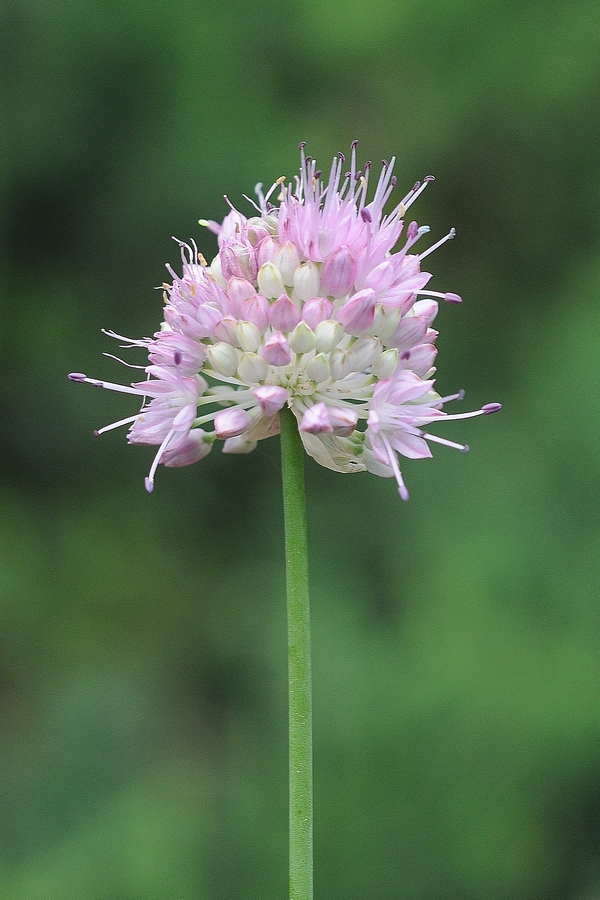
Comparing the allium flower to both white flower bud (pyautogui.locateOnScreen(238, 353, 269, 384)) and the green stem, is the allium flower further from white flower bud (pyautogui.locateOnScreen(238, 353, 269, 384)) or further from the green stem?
the green stem

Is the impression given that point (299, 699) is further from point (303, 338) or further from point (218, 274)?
point (218, 274)

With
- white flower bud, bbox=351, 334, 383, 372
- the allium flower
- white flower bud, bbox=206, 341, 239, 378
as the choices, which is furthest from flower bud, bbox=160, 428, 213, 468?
white flower bud, bbox=351, 334, 383, 372

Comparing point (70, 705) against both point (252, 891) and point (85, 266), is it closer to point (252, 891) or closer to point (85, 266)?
point (252, 891)

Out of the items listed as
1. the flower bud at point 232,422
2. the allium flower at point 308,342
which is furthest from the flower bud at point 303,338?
the flower bud at point 232,422

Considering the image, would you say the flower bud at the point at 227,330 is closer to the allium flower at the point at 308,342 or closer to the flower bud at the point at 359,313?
the allium flower at the point at 308,342

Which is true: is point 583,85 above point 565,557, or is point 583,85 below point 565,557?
above

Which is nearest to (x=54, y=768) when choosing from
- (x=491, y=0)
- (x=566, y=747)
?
(x=566, y=747)
